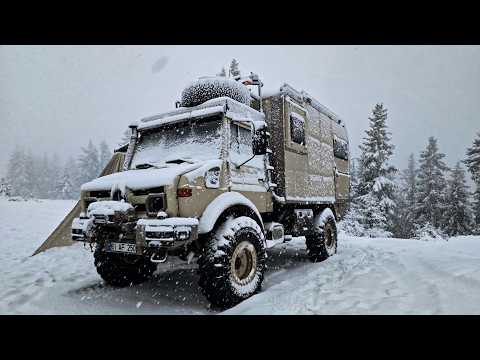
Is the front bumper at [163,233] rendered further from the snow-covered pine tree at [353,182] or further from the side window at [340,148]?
the snow-covered pine tree at [353,182]

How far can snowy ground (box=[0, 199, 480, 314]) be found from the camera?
12.1 feet

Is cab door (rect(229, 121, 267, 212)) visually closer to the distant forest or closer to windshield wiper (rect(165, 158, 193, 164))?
windshield wiper (rect(165, 158, 193, 164))

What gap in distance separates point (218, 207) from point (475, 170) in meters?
27.1

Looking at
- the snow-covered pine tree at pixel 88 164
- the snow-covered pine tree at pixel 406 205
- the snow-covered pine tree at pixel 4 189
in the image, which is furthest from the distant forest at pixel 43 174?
the snow-covered pine tree at pixel 406 205

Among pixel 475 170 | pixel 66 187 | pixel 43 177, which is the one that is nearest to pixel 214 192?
pixel 475 170

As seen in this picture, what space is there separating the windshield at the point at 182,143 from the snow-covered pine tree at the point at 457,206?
87.5ft

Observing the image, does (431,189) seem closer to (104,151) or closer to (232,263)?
(232,263)

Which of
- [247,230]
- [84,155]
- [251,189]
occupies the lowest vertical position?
[247,230]

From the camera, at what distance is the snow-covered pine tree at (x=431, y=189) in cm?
2650

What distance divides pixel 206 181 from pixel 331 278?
111 inches

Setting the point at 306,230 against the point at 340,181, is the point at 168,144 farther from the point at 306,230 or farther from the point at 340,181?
the point at 340,181

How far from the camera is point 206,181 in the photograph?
4195mm

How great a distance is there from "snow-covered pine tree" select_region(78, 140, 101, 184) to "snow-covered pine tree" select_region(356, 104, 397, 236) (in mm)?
41077
